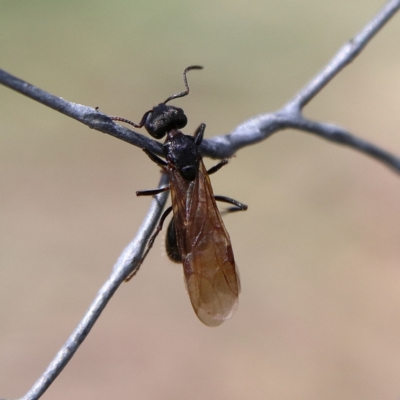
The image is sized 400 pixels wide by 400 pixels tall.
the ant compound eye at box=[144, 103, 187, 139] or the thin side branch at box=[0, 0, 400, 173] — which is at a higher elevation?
the ant compound eye at box=[144, 103, 187, 139]

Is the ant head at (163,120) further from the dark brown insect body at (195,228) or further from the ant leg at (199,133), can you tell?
the ant leg at (199,133)

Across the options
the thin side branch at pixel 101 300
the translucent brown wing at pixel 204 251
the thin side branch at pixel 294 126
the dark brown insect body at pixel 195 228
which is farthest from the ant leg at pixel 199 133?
the thin side branch at pixel 101 300

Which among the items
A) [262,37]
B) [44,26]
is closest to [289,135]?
[262,37]

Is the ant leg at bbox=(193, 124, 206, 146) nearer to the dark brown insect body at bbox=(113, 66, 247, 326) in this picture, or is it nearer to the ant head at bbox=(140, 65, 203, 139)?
the dark brown insect body at bbox=(113, 66, 247, 326)

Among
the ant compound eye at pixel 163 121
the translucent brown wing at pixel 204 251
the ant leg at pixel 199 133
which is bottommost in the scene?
the translucent brown wing at pixel 204 251

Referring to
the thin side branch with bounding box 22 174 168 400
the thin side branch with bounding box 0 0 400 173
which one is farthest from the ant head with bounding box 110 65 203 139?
the thin side branch with bounding box 22 174 168 400

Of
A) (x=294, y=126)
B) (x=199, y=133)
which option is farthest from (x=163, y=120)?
(x=294, y=126)

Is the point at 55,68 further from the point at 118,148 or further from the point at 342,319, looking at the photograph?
the point at 342,319
